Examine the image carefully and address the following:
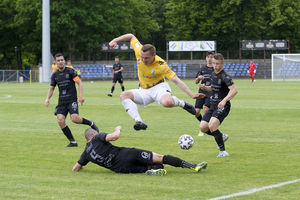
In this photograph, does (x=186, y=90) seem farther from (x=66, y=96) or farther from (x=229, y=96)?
(x=66, y=96)

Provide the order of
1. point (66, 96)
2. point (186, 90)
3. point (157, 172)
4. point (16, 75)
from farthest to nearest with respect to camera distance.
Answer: point (16, 75) → point (66, 96) → point (186, 90) → point (157, 172)

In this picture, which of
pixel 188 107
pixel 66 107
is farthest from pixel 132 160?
pixel 66 107

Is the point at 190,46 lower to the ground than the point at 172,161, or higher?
higher

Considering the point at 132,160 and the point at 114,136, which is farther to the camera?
the point at 132,160

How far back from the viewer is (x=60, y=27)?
71.7m

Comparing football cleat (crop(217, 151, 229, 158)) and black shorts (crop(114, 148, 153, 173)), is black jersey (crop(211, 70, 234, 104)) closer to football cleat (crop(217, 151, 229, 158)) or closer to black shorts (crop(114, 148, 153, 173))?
football cleat (crop(217, 151, 229, 158))

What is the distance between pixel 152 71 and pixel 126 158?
2698mm

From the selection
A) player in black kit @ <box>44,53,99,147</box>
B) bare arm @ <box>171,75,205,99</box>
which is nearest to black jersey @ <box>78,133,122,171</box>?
bare arm @ <box>171,75,205,99</box>

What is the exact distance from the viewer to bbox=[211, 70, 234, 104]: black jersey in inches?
437

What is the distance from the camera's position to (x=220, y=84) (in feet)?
37.0

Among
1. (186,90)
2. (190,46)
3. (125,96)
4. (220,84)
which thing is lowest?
(125,96)

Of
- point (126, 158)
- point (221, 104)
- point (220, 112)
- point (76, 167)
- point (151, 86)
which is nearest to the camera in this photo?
point (126, 158)

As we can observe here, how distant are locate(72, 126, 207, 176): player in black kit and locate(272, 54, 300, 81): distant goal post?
54287 millimetres

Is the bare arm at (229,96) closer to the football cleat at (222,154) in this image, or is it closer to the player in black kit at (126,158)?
the football cleat at (222,154)
